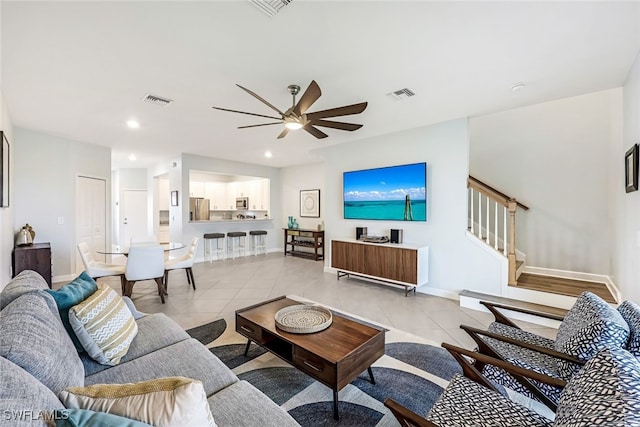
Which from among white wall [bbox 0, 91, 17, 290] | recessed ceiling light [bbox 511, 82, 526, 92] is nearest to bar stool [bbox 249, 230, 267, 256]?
white wall [bbox 0, 91, 17, 290]

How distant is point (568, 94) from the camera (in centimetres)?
321

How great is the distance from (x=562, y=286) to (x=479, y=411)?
3.83 m

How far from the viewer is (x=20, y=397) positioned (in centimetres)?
75

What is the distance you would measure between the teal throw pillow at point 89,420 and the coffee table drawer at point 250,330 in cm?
154

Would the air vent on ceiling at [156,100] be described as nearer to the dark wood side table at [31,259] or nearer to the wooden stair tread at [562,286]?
the dark wood side table at [31,259]

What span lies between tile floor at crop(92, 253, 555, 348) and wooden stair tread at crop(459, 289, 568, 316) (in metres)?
0.24

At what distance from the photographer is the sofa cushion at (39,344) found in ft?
3.28

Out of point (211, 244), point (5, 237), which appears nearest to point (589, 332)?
point (5, 237)

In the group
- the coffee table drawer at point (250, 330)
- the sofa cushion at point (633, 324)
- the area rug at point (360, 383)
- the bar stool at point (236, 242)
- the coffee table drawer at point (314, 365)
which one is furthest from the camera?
the bar stool at point (236, 242)

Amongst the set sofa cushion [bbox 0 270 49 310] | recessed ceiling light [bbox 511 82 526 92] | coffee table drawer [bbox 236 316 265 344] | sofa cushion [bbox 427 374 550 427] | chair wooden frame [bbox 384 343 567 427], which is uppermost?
recessed ceiling light [bbox 511 82 526 92]

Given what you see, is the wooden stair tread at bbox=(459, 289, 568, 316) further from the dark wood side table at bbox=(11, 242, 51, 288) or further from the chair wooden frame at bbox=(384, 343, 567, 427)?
the dark wood side table at bbox=(11, 242, 51, 288)

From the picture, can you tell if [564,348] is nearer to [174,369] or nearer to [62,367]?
[174,369]

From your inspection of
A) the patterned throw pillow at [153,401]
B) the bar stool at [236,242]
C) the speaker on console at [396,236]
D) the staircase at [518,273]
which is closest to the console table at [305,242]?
the bar stool at [236,242]

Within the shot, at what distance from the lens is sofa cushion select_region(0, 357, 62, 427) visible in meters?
0.68
